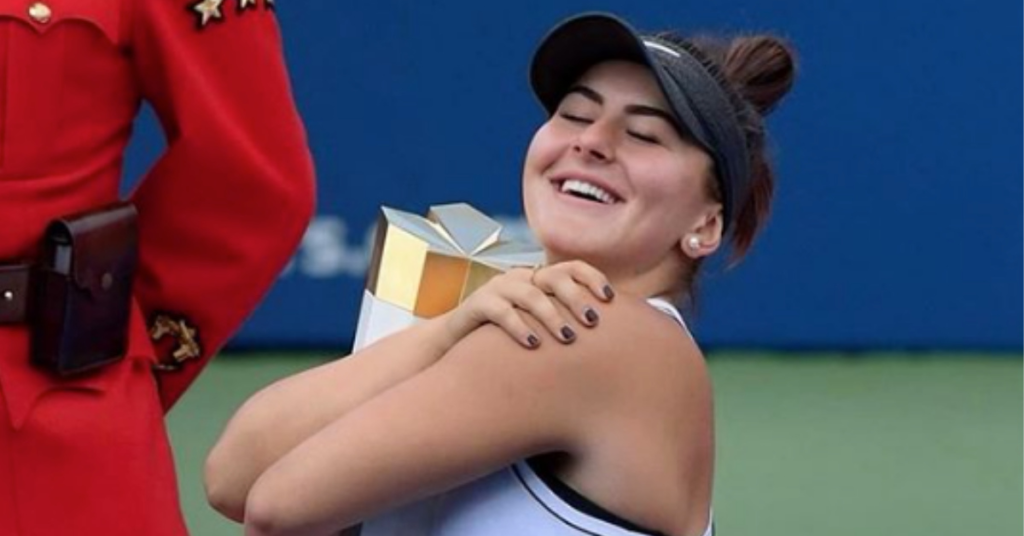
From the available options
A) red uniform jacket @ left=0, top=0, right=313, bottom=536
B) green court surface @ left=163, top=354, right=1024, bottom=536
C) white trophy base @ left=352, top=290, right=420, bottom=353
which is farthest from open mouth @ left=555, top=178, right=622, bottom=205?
green court surface @ left=163, top=354, right=1024, bottom=536

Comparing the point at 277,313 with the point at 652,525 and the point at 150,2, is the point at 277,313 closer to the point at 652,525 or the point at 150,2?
the point at 150,2

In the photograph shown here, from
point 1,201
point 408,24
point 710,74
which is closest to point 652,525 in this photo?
point 710,74

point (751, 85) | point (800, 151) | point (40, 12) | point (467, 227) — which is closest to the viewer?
point (751, 85)

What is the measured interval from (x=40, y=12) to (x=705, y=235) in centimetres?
83

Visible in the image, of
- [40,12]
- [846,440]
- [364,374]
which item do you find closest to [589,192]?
[364,374]

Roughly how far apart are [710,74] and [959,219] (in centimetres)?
333

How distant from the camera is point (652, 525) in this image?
1.84 meters

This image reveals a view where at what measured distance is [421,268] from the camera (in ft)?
6.87

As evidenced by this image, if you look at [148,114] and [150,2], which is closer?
[150,2]

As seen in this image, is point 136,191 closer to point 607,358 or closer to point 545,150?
point 545,150

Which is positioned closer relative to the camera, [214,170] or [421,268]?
[421,268]

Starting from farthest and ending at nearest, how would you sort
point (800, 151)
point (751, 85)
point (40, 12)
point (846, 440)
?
1. point (800, 151)
2. point (846, 440)
3. point (40, 12)
4. point (751, 85)

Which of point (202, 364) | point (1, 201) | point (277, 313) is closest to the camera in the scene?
point (1, 201)

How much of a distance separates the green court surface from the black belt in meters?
1.70
